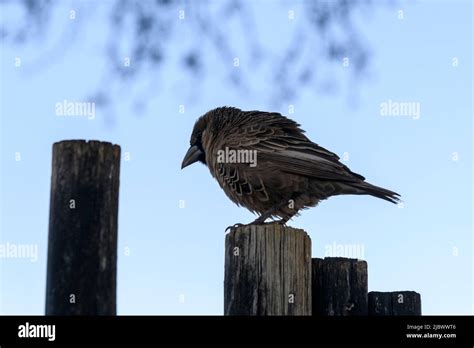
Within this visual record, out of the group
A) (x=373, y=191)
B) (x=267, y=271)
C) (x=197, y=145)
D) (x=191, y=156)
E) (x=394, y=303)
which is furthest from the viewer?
(x=197, y=145)

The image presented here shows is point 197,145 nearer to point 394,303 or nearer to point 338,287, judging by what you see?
point 394,303

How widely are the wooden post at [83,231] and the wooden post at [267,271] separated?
1.06 metres

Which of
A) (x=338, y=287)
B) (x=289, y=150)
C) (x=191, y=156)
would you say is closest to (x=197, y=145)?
(x=191, y=156)

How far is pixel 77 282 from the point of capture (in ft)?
12.7

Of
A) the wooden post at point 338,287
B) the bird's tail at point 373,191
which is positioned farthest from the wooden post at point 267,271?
the bird's tail at point 373,191

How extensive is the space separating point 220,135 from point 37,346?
14.5ft

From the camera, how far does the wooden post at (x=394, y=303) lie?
5.56 metres

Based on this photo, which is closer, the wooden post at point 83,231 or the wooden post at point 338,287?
the wooden post at point 83,231

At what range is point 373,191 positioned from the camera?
7.56 metres

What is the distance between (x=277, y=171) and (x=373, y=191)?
0.87 meters

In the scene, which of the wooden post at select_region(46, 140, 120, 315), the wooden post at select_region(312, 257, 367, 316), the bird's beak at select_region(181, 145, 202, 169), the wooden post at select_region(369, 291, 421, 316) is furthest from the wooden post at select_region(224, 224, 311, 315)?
the bird's beak at select_region(181, 145, 202, 169)

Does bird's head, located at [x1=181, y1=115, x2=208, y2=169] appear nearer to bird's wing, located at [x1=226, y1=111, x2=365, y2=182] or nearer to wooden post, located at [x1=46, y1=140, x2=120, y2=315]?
bird's wing, located at [x1=226, y1=111, x2=365, y2=182]

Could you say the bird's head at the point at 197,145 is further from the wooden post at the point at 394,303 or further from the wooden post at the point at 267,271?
the wooden post at the point at 267,271

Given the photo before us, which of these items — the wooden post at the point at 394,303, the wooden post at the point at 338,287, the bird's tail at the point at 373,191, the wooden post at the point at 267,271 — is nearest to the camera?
the wooden post at the point at 267,271
